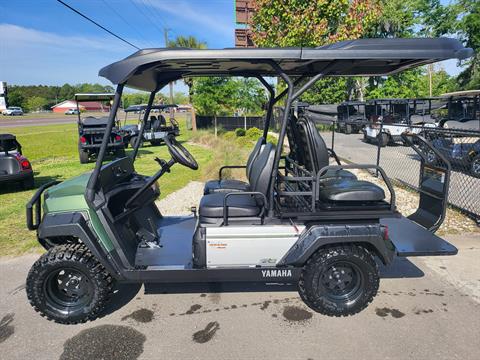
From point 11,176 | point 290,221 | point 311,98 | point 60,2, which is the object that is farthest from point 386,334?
point 311,98

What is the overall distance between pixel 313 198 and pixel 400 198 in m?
4.31

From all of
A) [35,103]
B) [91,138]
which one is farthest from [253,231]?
[35,103]

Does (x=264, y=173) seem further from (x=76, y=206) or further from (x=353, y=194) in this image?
(x=76, y=206)

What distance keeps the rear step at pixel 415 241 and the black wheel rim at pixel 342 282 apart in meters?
0.42

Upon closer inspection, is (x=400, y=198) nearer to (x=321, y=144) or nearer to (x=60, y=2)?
(x=321, y=144)

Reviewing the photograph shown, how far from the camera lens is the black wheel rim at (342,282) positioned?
9.34ft

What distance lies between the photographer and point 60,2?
8.40 meters

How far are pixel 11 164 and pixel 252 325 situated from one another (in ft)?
20.5

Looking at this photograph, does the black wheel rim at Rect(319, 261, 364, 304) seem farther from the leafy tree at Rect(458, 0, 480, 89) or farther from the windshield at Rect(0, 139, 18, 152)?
the leafy tree at Rect(458, 0, 480, 89)

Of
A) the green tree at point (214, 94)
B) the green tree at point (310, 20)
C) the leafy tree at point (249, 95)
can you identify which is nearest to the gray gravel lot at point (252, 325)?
the green tree at point (310, 20)

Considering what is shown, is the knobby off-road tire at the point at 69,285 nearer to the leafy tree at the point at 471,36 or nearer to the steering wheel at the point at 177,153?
the steering wheel at the point at 177,153

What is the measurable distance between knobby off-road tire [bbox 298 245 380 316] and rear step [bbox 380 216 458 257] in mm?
359

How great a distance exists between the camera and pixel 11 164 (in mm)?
6738

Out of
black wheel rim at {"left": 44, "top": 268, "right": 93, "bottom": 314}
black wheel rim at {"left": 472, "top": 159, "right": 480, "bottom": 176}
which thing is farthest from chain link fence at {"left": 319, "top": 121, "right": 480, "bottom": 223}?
black wheel rim at {"left": 44, "top": 268, "right": 93, "bottom": 314}
